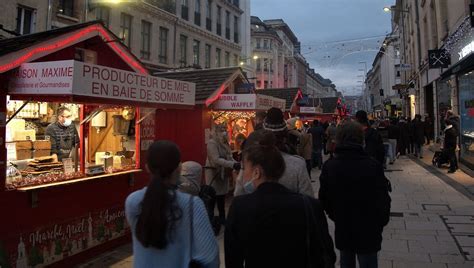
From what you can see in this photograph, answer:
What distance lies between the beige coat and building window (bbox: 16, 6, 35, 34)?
49.0 feet

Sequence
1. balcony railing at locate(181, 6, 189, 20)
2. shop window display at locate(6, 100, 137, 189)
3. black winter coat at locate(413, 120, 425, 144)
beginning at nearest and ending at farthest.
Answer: shop window display at locate(6, 100, 137, 189) < black winter coat at locate(413, 120, 425, 144) < balcony railing at locate(181, 6, 189, 20)

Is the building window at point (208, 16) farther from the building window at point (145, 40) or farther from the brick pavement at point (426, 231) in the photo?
the brick pavement at point (426, 231)

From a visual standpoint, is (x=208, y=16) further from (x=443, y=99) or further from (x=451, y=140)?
(x=451, y=140)

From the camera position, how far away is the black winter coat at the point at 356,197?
3.58m

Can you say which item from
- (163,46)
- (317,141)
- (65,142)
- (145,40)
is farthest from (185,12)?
(65,142)

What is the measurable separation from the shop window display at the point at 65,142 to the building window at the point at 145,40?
20524 millimetres

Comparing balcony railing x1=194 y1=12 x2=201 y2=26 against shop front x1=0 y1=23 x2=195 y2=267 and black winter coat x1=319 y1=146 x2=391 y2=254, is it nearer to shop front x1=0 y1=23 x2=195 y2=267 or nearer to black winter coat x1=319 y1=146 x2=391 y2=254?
shop front x1=0 y1=23 x2=195 y2=267

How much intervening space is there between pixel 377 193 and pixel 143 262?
2.17 metres

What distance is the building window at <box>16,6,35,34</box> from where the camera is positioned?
18.1 m

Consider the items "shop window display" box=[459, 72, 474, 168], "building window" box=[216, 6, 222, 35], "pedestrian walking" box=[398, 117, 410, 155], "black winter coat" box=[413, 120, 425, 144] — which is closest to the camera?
"shop window display" box=[459, 72, 474, 168]

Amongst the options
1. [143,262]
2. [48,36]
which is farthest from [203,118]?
[143,262]

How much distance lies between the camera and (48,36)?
20.0ft

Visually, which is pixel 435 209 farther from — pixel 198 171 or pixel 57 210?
pixel 57 210

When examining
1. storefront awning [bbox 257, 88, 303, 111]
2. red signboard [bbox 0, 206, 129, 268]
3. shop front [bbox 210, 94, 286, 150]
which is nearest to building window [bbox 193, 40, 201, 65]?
storefront awning [bbox 257, 88, 303, 111]
